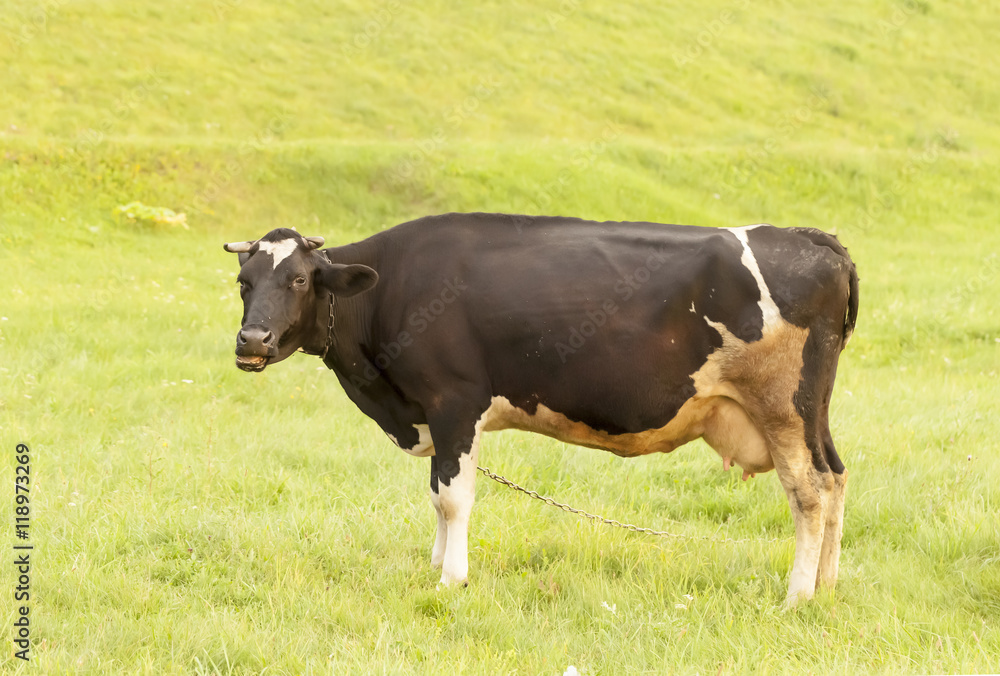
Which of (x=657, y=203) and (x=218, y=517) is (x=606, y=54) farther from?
(x=218, y=517)

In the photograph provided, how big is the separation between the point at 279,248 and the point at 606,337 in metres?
2.03

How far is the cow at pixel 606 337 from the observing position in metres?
5.33

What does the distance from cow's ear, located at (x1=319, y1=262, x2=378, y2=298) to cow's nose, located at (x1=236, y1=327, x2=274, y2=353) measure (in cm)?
58

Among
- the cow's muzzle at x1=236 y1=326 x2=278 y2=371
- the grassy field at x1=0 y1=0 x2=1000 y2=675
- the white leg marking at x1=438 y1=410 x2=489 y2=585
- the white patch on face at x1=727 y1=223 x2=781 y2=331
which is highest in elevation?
the white patch on face at x1=727 y1=223 x2=781 y2=331

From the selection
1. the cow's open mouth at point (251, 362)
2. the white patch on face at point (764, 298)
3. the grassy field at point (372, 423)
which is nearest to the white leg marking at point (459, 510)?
the grassy field at point (372, 423)

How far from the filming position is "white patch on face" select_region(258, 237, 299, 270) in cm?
538

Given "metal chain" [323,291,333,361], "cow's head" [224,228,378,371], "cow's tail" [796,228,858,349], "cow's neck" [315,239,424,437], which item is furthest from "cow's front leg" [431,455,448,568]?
"cow's tail" [796,228,858,349]

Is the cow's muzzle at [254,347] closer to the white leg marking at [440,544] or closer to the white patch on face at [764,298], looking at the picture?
the white leg marking at [440,544]

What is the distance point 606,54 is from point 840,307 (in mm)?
31816

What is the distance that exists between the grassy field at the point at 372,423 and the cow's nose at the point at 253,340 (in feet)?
4.72

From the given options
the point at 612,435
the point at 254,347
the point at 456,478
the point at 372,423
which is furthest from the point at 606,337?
the point at 372,423

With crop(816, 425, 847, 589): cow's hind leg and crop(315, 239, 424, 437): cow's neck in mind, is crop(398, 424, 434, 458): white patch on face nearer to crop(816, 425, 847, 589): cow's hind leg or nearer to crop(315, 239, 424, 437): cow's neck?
crop(315, 239, 424, 437): cow's neck

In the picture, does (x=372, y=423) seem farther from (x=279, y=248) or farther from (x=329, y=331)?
(x=279, y=248)

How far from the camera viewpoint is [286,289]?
537 centimetres
